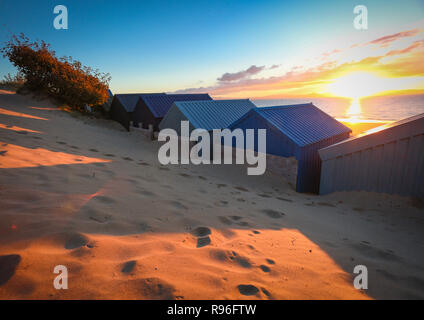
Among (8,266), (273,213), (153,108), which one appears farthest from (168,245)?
(153,108)

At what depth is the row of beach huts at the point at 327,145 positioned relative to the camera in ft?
24.5

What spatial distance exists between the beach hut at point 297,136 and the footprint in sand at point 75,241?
10.3 m

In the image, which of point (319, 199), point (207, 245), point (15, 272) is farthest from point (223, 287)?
point (319, 199)

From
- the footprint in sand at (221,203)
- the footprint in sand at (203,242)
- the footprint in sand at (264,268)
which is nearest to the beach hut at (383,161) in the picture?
the footprint in sand at (221,203)

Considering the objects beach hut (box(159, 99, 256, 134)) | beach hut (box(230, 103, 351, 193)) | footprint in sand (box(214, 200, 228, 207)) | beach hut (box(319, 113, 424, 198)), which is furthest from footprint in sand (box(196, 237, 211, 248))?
beach hut (box(159, 99, 256, 134))

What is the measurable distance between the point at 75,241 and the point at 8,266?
0.68 m

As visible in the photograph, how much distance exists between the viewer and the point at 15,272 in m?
2.09

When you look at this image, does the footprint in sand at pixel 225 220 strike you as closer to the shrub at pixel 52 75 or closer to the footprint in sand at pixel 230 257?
the footprint in sand at pixel 230 257

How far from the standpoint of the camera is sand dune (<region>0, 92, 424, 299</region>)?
88.6 inches

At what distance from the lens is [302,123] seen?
525 inches

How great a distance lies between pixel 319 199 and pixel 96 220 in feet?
29.1

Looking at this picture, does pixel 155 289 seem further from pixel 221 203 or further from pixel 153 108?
pixel 153 108
